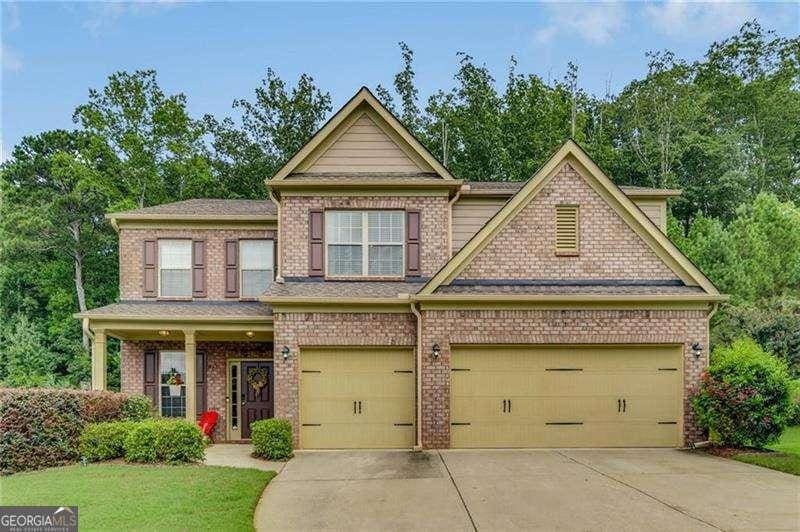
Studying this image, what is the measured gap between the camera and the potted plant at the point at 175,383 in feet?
45.8

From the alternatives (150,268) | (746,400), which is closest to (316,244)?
(150,268)

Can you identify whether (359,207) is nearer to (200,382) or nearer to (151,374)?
(200,382)

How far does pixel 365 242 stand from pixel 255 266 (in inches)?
130

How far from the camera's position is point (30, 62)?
1723 cm

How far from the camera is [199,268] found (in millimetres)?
→ 14070

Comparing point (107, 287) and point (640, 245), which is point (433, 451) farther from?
point (107, 287)

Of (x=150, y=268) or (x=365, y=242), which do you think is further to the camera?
(x=150, y=268)

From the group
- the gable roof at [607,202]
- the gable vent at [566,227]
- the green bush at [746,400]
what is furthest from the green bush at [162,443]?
the green bush at [746,400]

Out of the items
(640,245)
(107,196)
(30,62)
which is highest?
(30,62)

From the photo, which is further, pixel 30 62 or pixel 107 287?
pixel 107 287

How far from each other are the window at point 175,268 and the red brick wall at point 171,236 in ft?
0.86

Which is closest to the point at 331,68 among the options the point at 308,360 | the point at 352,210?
the point at 352,210

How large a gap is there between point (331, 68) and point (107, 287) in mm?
16431

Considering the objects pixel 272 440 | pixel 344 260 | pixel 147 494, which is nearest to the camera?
pixel 147 494
